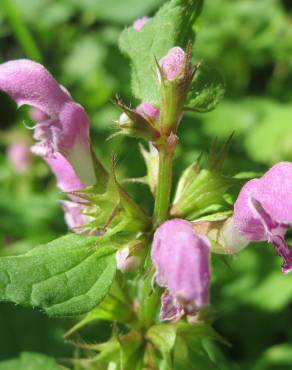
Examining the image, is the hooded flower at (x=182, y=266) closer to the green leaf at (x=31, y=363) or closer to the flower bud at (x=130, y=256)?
the flower bud at (x=130, y=256)

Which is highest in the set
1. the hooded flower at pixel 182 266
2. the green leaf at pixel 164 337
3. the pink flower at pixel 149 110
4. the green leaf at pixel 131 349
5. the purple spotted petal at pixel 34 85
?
the purple spotted petal at pixel 34 85

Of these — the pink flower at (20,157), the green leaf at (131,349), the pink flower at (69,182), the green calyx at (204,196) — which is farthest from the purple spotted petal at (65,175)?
the pink flower at (20,157)

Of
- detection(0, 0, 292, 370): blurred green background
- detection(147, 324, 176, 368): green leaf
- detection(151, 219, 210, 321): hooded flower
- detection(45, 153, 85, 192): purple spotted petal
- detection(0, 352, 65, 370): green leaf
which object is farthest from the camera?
detection(0, 0, 292, 370): blurred green background

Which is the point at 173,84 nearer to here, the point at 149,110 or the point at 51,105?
the point at 149,110

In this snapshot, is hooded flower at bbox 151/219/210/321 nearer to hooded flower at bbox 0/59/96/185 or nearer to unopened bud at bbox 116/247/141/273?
unopened bud at bbox 116/247/141/273

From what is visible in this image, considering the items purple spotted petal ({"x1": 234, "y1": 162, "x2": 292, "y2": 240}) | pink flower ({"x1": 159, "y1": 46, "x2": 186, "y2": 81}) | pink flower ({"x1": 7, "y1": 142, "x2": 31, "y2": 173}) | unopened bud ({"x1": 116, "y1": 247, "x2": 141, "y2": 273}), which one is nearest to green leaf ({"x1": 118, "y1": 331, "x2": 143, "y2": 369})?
unopened bud ({"x1": 116, "y1": 247, "x2": 141, "y2": 273})
